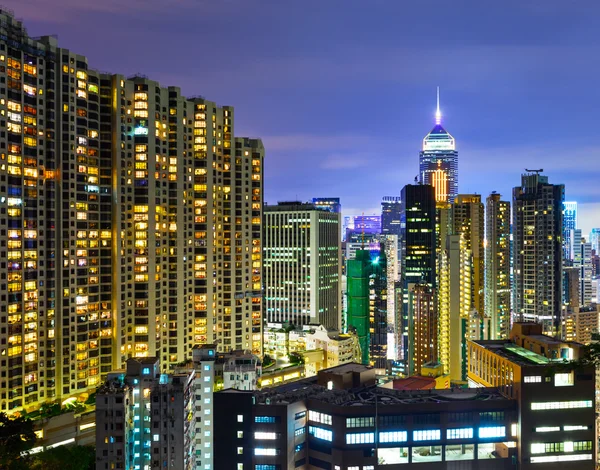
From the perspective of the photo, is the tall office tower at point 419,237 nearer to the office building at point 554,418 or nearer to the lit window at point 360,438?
the office building at point 554,418

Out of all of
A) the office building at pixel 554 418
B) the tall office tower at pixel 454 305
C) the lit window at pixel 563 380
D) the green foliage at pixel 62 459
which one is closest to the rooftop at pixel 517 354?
the lit window at pixel 563 380

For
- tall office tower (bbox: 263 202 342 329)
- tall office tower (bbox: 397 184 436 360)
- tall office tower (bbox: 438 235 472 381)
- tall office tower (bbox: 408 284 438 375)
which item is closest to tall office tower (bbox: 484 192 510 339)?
tall office tower (bbox: 438 235 472 381)

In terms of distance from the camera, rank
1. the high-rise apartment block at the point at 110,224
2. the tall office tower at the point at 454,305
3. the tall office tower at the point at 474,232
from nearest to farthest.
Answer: the high-rise apartment block at the point at 110,224
the tall office tower at the point at 454,305
the tall office tower at the point at 474,232

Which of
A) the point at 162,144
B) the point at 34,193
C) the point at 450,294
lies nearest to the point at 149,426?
A: the point at 34,193

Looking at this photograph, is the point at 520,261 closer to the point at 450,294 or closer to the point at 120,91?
the point at 450,294

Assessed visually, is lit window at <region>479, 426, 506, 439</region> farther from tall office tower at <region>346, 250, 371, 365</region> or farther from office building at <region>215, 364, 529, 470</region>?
tall office tower at <region>346, 250, 371, 365</region>

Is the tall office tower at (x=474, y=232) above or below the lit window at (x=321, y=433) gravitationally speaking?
above
